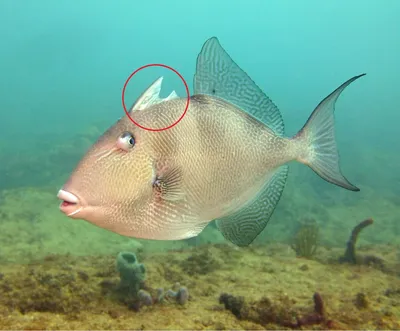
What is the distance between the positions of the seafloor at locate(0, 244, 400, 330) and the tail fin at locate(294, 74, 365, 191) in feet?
4.53

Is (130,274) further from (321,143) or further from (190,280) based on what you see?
(321,143)

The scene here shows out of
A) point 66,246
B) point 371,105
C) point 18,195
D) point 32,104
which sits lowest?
point 66,246

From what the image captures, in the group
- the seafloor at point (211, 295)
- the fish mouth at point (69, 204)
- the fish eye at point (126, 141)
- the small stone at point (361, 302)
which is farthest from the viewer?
the small stone at point (361, 302)

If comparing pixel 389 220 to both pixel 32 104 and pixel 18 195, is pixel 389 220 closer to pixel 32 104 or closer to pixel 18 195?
pixel 18 195

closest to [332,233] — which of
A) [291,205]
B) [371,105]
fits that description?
[291,205]

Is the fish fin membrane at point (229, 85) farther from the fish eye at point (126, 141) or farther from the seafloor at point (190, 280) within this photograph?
the seafloor at point (190, 280)

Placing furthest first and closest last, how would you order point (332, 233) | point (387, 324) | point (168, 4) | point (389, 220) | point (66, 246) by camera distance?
1. point (168, 4)
2. point (389, 220)
3. point (332, 233)
4. point (66, 246)
5. point (387, 324)

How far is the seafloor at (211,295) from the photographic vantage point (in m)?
2.51

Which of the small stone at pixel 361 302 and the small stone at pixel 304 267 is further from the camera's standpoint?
the small stone at pixel 304 267

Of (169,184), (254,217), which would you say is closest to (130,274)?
(254,217)

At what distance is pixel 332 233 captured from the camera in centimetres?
947

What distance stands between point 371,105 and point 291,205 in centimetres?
3246

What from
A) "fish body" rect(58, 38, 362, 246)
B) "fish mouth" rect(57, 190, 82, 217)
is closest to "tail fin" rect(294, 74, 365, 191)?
"fish body" rect(58, 38, 362, 246)

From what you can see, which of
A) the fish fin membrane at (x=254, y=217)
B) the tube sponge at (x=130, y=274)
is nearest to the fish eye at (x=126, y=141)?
the fish fin membrane at (x=254, y=217)
